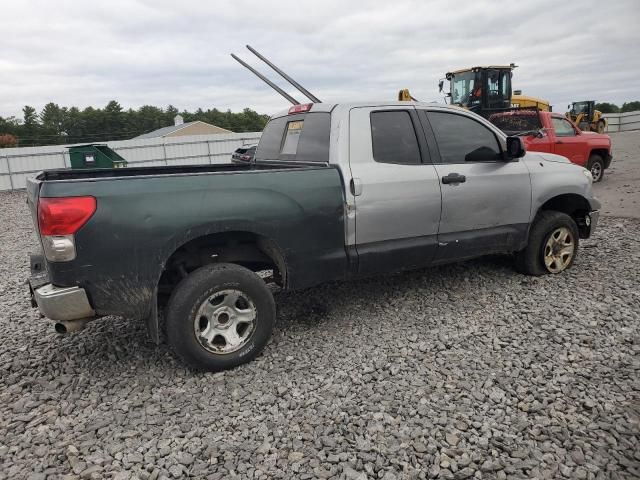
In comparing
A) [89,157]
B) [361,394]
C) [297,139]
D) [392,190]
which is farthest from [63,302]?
[89,157]

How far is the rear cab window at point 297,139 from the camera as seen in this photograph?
411 centimetres

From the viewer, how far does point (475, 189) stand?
4.48m

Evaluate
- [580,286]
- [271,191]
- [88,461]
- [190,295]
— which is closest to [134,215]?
[190,295]

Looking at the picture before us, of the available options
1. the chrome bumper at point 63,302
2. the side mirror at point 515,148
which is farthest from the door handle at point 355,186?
the chrome bumper at point 63,302

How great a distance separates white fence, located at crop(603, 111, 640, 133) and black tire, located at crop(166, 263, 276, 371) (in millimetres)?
43372

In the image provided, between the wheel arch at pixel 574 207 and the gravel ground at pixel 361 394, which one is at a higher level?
the wheel arch at pixel 574 207

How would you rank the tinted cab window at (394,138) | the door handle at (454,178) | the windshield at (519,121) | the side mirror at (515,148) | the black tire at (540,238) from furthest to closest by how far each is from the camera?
the windshield at (519,121) < the black tire at (540,238) < the side mirror at (515,148) < the door handle at (454,178) < the tinted cab window at (394,138)

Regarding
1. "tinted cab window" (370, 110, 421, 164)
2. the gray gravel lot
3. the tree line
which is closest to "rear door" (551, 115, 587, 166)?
the gray gravel lot

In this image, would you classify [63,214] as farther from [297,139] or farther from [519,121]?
[519,121]

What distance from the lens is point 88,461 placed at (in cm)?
260

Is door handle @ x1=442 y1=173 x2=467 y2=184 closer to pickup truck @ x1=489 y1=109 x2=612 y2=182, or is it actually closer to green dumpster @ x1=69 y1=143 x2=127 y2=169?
pickup truck @ x1=489 y1=109 x2=612 y2=182

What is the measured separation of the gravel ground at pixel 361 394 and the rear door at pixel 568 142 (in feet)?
24.9

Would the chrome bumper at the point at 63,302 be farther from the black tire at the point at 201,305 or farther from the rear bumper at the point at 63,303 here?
the black tire at the point at 201,305

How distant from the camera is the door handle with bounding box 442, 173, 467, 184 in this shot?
4288 millimetres
